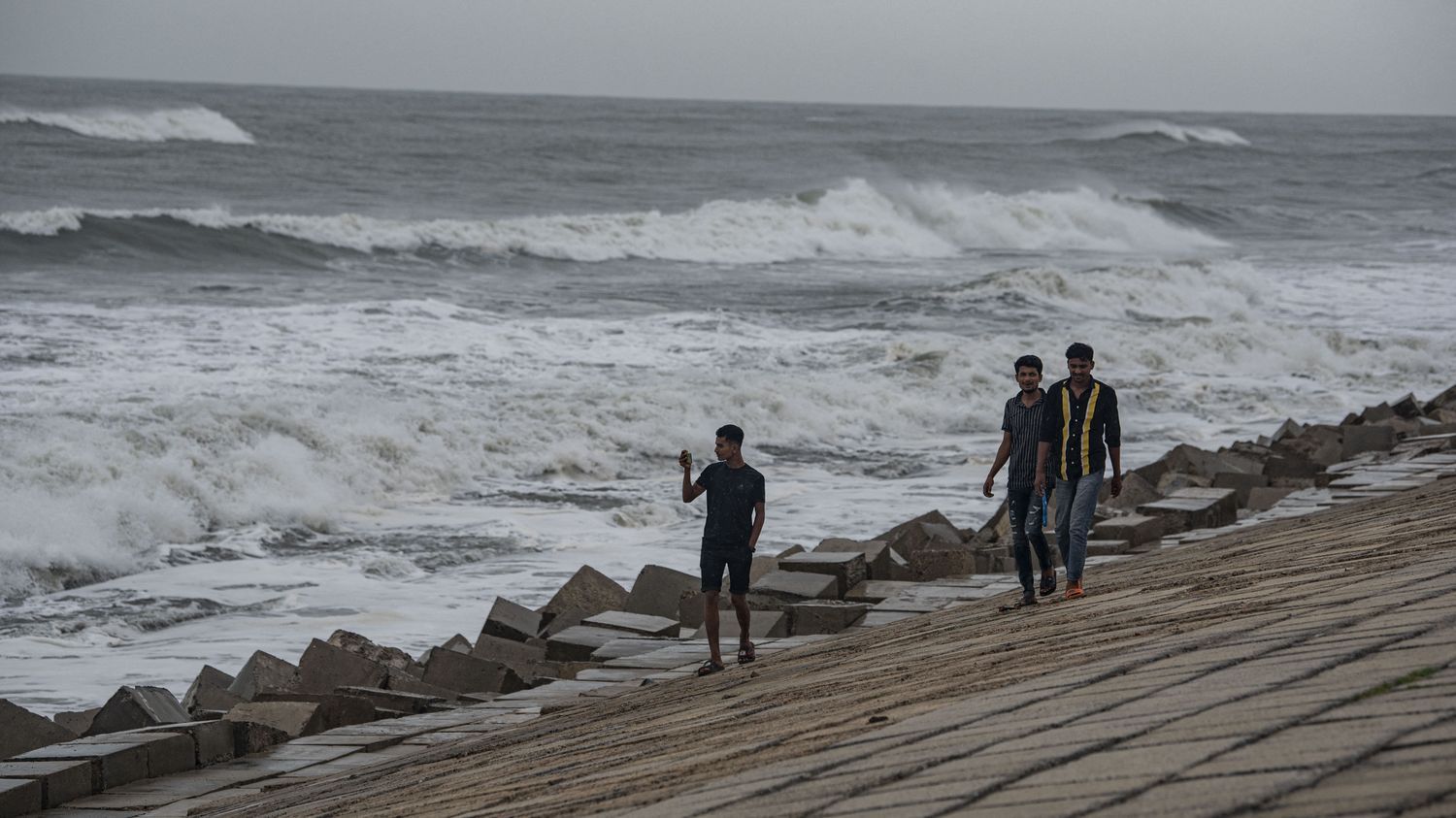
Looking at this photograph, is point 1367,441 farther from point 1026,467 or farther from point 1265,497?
point 1026,467

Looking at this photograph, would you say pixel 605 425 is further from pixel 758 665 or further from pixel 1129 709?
pixel 1129 709

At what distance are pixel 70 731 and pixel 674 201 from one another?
140ft

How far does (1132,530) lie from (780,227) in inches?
1371

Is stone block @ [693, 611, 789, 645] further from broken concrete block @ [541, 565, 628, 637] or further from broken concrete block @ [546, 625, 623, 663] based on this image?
broken concrete block @ [541, 565, 628, 637]

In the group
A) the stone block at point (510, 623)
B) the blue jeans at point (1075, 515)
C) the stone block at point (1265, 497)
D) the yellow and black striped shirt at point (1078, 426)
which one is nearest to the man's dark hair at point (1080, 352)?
the yellow and black striped shirt at point (1078, 426)

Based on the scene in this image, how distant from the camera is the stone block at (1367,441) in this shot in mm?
14867

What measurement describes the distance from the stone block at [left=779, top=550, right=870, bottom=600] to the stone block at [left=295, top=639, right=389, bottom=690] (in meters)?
2.85

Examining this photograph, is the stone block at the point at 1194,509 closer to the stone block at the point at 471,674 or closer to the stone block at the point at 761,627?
the stone block at the point at 761,627

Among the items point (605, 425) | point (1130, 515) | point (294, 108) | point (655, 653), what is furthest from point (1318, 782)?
point (294, 108)

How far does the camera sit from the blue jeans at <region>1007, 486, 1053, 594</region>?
7.71 meters

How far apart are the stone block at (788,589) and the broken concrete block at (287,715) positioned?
2967 mm

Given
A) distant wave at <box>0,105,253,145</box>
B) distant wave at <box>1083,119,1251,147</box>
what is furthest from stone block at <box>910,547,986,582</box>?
distant wave at <box>1083,119,1251,147</box>

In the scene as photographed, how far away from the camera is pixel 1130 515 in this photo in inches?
450

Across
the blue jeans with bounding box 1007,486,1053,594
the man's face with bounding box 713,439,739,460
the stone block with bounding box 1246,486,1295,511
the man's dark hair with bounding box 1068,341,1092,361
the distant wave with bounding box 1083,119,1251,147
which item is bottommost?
the stone block with bounding box 1246,486,1295,511
